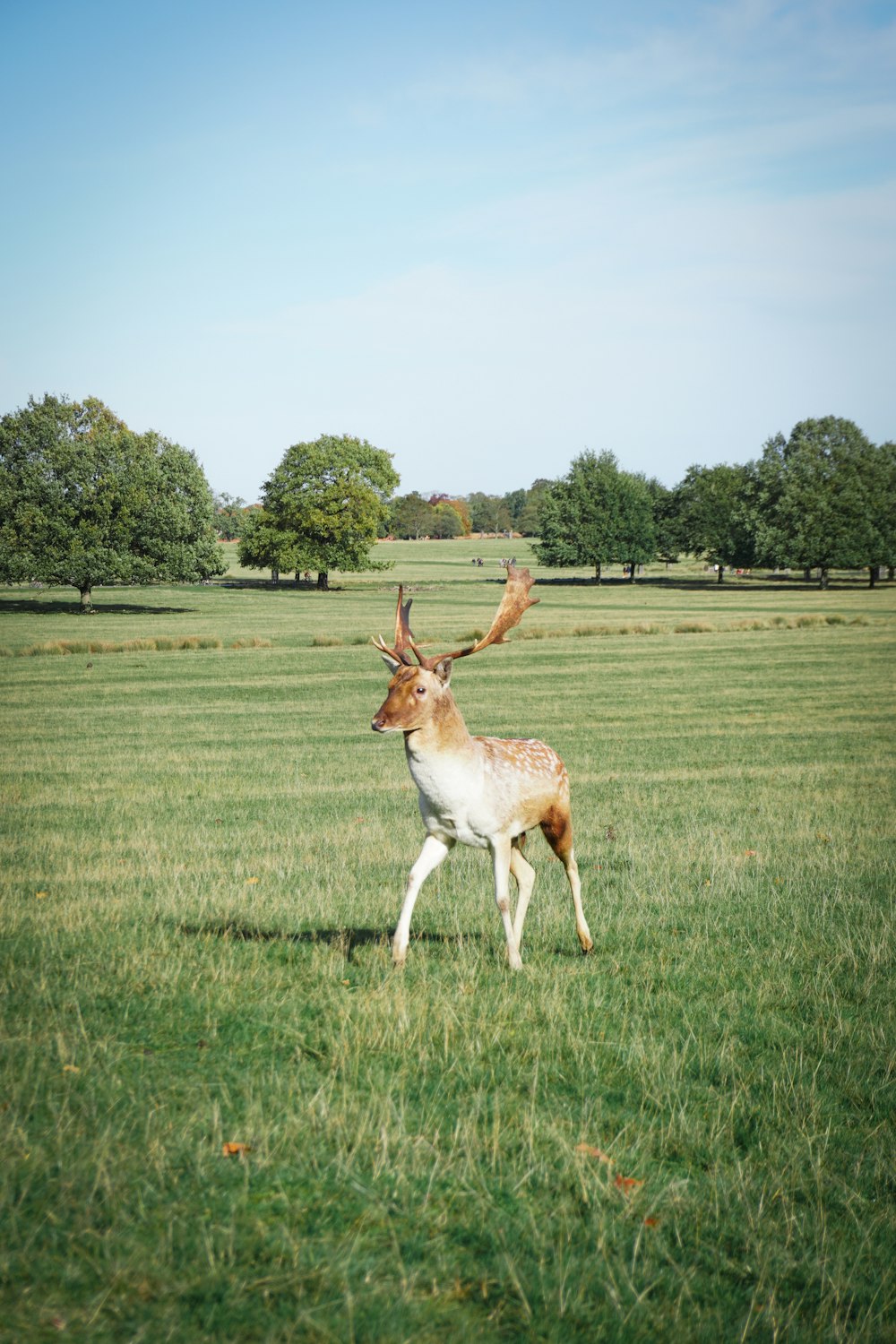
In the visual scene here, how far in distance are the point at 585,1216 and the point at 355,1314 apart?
128cm

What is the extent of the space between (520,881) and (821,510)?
102m

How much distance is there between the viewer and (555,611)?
79.1 meters

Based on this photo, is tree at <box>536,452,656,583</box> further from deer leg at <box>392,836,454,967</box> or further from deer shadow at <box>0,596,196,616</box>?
deer leg at <box>392,836,454,967</box>

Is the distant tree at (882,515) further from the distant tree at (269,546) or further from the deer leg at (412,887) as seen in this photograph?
the deer leg at (412,887)

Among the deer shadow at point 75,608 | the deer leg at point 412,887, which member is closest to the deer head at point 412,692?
the deer leg at point 412,887

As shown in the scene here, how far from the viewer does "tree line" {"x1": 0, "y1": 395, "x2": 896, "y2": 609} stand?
7238cm

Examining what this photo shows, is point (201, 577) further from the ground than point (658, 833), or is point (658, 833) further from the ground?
point (201, 577)

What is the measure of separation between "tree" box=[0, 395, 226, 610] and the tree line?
0.12 metres

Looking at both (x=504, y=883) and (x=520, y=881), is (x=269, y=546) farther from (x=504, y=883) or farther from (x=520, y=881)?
(x=504, y=883)

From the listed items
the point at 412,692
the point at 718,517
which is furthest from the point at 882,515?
the point at 412,692

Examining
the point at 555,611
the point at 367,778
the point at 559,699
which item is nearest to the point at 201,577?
the point at 555,611

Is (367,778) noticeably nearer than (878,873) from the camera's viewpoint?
No

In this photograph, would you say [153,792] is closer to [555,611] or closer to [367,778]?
[367,778]

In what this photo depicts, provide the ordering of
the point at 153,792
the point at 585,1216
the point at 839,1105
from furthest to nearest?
the point at 153,792 < the point at 839,1105 < the point at 585,1216
